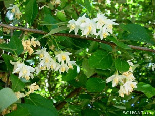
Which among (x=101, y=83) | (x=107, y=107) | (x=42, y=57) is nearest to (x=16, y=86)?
(x=42, y=57)

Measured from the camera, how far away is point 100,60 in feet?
4.21

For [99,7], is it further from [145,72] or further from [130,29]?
[130,29]

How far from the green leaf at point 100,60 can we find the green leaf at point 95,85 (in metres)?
0.21

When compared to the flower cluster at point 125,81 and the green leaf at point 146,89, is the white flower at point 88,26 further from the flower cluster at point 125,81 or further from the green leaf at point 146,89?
the green leaf at point 146,89

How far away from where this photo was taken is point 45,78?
4410 millimetres

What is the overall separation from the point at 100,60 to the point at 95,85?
24cm

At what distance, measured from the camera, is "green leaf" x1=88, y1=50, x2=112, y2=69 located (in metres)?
1.27

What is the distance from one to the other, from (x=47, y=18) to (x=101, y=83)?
0.55 meters

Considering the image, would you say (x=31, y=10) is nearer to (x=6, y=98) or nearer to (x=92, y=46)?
(x=92, y=46)

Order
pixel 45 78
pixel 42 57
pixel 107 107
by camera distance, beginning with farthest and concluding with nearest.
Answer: pixel 45 78, pixel 107 107, pixel 42 57

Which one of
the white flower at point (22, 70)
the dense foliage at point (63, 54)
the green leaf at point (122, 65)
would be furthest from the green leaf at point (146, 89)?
the white flower at point (22, 70)

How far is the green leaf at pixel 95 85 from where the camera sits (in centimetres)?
144

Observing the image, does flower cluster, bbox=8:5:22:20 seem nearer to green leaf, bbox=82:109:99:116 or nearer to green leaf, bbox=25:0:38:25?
green leaf, bbox=25:0:38:25

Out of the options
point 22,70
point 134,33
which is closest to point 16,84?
point 22,70
